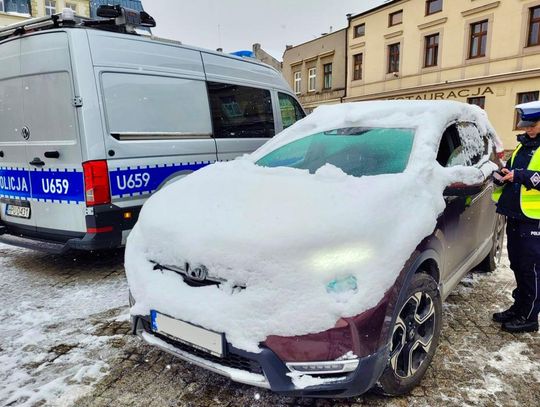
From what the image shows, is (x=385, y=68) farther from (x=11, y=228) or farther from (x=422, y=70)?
(x=11, y=228)

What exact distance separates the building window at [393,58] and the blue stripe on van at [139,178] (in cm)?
2105

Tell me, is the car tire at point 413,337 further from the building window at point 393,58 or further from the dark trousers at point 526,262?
the building window at point 393,58

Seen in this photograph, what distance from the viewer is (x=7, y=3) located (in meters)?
26.9

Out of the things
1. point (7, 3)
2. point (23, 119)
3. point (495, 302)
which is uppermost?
point (7, 3)

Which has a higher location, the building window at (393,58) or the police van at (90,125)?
the building window at (393,58)

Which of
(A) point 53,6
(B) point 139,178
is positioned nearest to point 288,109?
(B) point 139,178

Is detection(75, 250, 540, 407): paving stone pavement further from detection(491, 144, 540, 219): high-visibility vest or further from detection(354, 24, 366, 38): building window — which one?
detection(354, 24, 366, 38): building window

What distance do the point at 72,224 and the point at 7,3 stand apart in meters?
31.0

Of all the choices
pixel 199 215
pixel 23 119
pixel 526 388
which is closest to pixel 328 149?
pixel 199 215

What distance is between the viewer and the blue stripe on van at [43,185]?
12.6 feet

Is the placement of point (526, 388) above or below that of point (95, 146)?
below

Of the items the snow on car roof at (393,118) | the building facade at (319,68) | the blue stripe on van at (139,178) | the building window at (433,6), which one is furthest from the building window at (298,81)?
the snow on car roof at (393,118)

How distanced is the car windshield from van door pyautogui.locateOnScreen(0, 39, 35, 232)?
2.70m

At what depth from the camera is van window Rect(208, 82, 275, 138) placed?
5.26 meters
